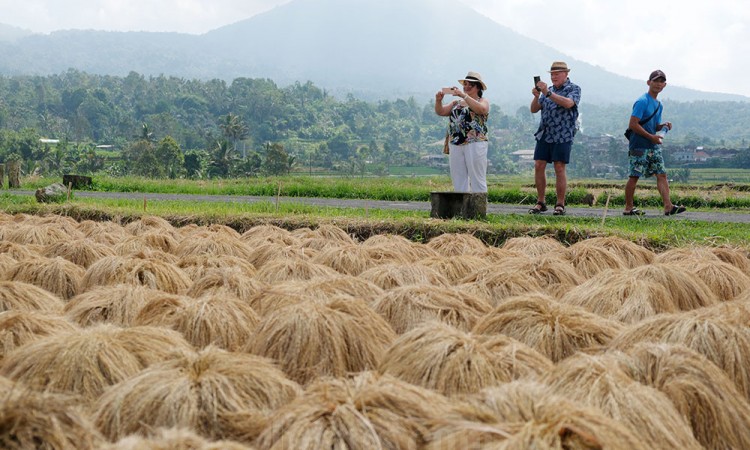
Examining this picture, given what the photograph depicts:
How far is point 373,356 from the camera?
414 cm

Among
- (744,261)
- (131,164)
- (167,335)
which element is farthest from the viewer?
(131,164)

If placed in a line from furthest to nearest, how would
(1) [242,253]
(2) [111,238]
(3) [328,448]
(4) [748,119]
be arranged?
(4) [748,119], (2) [111,238], (1) [242,253], (3) [328,448]

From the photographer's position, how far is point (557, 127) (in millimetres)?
9992

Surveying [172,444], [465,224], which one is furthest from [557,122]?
[172,444]

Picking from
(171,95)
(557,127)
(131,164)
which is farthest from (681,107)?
(557,127)

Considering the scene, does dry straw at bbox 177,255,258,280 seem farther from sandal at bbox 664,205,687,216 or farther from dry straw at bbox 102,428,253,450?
sandal at bbox 664,205,687,216

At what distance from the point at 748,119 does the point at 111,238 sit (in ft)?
544

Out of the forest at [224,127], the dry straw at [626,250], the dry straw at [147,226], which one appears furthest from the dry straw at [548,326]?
the forest at [224,127]

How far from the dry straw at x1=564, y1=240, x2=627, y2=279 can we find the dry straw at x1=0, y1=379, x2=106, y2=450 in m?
4.40

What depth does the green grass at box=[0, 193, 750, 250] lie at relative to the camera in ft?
26.0

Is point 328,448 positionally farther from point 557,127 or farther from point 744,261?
point 557,127

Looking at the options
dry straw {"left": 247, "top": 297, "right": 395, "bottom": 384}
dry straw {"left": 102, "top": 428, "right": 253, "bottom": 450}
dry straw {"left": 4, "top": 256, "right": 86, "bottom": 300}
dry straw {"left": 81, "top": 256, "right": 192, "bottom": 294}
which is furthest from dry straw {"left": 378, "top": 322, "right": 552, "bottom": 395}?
dry straw {"left": 4, "top": 256, "right": 86, "bottom": 300}

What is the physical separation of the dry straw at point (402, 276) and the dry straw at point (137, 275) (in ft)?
4.23

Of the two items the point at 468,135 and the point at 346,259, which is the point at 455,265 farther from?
the point at 468,135
